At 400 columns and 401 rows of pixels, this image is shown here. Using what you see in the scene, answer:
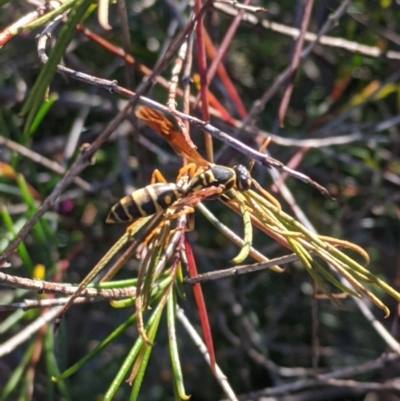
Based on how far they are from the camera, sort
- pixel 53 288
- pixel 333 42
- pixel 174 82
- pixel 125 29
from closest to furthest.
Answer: pixel 53 288
pixel 174 82
pixel 125 29
pixel 333 42

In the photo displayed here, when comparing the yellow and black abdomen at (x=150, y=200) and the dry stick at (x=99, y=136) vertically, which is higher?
the dry stick at (x=99, y=136)

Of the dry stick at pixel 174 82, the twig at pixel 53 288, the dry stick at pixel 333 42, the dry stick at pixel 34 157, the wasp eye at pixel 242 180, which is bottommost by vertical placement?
the twig at pixel 53 288

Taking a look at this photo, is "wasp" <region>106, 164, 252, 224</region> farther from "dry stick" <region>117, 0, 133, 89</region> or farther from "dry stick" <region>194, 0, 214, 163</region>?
"dry stick" <region>117, 0, 133, 89</region>

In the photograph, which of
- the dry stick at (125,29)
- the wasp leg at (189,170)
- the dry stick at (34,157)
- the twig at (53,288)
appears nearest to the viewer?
the twig at (53,288)

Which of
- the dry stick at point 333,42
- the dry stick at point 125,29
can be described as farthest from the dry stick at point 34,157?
the dry stick at point 333,42

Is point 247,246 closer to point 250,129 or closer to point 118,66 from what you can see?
point 250,129

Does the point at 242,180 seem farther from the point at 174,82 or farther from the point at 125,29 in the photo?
the point at 125,29

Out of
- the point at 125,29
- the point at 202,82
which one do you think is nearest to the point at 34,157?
the point at 125,29

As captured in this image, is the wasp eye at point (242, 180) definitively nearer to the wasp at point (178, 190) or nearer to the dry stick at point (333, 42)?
the wasp at point (178, 190)
